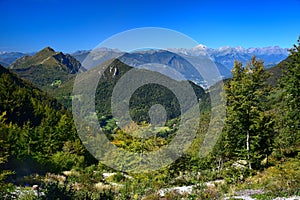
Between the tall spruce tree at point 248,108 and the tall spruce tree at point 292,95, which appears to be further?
the tall spruce tree at point 248,108

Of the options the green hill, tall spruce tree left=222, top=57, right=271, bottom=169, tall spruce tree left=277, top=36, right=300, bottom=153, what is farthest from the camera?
the green hill

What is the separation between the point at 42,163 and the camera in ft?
72.7

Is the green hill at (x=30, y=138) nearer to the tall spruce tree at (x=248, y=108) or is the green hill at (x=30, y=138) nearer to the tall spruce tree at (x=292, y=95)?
the tall spruce tree at (x=248, y=108)

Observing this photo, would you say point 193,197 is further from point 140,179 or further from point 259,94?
point 259,94

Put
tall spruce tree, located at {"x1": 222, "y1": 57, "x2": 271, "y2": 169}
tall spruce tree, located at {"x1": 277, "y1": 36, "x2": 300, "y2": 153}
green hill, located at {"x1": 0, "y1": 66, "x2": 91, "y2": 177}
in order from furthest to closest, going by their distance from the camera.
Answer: green hill, located at {"x1": 0, "y1": 66, "x2": 91, "y2": 177} < tall spruce tree, located at {"x1": 222, "y1": 57, "x2": 271, "y2": 169} < tall spruce tree, located at {"x1": 277, "y1": 36, "x2": 300, "y2": 153}

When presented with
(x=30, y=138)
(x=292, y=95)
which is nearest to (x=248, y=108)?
(x=292, y=95)

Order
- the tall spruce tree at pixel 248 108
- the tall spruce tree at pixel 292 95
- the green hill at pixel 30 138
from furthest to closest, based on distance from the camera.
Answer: the green hill at pixel 30 138, the tall spruce tree at pixel 248 108, the tall spruce tree at pixel 292 95

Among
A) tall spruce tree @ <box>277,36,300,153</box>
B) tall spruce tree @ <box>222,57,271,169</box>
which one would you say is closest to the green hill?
tall spruce tree @ <box>222,57,271,169</box>

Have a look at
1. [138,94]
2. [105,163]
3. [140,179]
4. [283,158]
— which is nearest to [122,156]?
[140,179]

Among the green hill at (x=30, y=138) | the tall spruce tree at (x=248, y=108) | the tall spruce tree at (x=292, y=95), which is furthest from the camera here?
the green hill at (x=30, y=138)

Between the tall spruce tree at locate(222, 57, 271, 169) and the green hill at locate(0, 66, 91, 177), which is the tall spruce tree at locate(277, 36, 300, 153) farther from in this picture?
the green hill at locate(0, 66, 91, 177)

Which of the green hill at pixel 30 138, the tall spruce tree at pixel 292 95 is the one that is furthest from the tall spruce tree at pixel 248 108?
the green hill at pixel 30 138

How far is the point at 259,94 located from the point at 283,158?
7.82m

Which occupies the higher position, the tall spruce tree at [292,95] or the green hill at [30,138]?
the tall spruce tree at [292,95]
